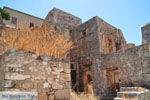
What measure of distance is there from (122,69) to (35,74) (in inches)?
257

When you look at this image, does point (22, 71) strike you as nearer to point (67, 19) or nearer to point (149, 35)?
point (149, 35)

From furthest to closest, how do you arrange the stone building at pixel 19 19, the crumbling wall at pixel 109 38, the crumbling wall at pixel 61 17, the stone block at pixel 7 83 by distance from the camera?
the crumbling wall at pixel 61 17 < the stone building at pixel 19 19 < the crumbling wall at pixel 109 38 < the stone block at pixel 7 83

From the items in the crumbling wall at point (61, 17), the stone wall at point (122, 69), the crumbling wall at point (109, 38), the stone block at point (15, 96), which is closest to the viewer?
the stone block at point (15, 96)

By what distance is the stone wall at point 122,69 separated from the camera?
7554 millimetres

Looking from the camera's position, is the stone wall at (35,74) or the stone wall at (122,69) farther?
the stone wall at (122,69)

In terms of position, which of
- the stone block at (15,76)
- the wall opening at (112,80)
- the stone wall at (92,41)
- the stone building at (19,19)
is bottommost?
the wall opening at (112,80)

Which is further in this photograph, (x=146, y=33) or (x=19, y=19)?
(x=19, y=19)

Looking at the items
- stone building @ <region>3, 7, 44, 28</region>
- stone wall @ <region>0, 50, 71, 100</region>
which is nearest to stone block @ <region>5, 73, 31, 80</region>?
stone wall @ <region>0, 50, 71, 100</region>

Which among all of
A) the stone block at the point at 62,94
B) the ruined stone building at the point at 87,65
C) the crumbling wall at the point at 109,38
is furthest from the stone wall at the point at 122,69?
the stone block at the point at 62,94

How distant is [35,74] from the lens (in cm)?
352

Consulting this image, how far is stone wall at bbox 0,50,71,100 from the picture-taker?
3.10m

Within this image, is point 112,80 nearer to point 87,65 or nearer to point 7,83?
point 87,65

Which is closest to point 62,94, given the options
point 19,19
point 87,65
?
point 87,65

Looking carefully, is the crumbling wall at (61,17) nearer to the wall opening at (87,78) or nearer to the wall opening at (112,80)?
the wall opening at (87,78)
